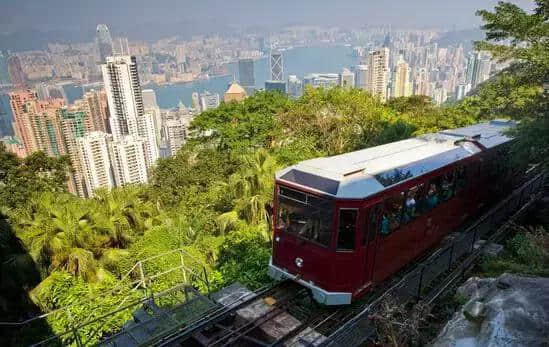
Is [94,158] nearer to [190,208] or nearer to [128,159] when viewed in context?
[128,159]

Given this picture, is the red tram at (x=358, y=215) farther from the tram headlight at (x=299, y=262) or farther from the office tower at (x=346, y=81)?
the office tower at (x=346, y=81)

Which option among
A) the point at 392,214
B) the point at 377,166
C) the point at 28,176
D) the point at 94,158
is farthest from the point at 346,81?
the point at 94,158

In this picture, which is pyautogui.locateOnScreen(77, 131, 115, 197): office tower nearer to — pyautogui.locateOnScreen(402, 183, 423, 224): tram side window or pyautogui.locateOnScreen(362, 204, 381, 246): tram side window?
pyautogui.locateOnScreen(402, 183, 423, 224): tram side window

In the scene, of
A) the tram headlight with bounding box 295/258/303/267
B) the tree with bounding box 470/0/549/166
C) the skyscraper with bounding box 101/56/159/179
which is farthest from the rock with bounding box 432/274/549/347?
the skyscraper with bounding box 101/56/159/179

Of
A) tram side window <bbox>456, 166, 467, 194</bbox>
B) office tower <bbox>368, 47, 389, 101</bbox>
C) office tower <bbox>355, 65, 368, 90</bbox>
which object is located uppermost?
tram side window <bbox>456, 166, 467, 194</bbox>

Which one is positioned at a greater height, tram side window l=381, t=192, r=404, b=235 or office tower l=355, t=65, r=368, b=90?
tram side window l=381, t=192, r=404, b=235

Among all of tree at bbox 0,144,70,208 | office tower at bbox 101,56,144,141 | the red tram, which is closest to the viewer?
the red tram

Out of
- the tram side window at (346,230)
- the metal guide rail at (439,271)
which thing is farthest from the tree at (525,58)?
the tram side window at (346,230)

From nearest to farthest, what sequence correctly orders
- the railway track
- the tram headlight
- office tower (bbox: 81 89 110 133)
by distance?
the railway track → the tram headlight → office tower (bbox: 81 89 110 133)
